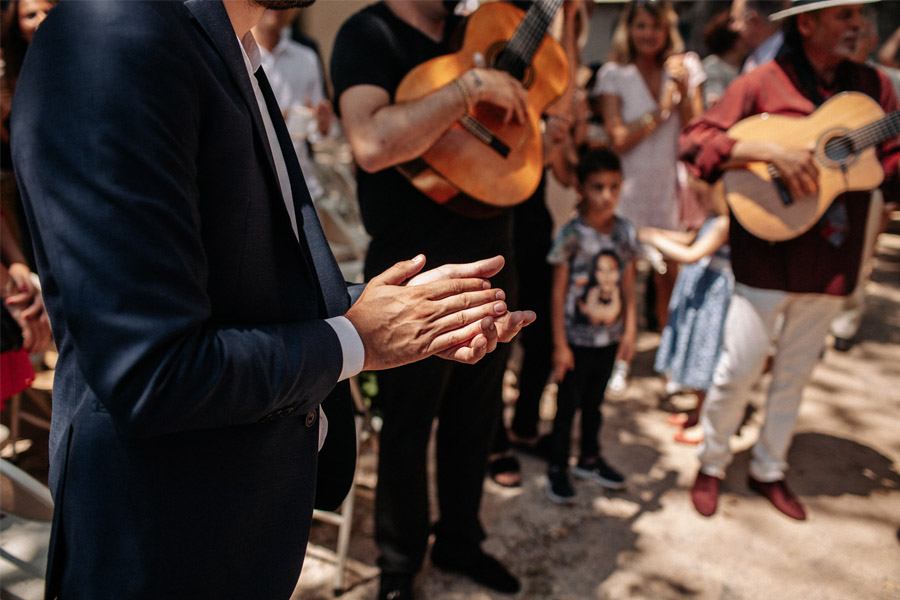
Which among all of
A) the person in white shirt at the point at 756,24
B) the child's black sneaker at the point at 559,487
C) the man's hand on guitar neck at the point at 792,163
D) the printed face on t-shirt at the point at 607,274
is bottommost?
the child's black sneaker at the point at 559,487

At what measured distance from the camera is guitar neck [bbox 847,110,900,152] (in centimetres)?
266

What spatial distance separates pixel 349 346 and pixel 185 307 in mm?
290

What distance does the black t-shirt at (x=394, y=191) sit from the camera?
2.08 metres

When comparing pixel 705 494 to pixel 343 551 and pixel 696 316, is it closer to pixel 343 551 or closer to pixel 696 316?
pixel 696 316

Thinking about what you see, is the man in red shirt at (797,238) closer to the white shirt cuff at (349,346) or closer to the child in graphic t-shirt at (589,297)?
the child in graphic t-shirt at (589,297)

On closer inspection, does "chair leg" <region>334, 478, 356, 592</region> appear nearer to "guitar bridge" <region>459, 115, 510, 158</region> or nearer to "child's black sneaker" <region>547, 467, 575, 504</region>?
"child's black sneaker" <region>547, 467, 575, 504</region>

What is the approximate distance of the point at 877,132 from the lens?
268 centimetres

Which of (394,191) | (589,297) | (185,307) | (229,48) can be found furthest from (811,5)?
(185,307)

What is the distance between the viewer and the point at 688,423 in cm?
400

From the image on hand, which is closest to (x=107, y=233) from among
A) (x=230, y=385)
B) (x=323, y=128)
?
(x=230, y=385)

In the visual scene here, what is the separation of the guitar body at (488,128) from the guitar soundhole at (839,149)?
1.20 m

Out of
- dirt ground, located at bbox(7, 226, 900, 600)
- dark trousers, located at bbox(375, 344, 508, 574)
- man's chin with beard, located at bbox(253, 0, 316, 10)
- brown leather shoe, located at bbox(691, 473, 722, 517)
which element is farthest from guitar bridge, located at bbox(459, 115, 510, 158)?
brown leather shoe, located at bbox(691, 473, 722, 517)

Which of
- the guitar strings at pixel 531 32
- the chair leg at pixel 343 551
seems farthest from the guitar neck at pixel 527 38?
the chair leg at pixel 343 551

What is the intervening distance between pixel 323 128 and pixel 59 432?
Answer: 3.50 meters
